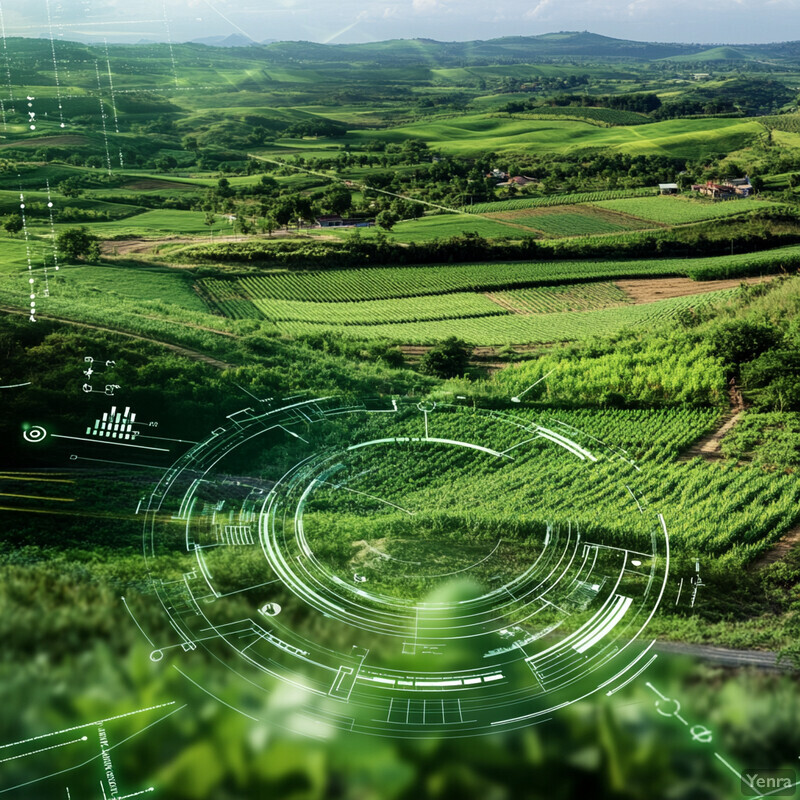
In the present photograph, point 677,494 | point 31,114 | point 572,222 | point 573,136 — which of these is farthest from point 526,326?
point 573,136

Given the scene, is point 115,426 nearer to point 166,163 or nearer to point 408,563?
point 408,563

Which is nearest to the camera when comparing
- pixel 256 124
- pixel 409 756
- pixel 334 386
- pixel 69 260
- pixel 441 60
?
pixel 409 756

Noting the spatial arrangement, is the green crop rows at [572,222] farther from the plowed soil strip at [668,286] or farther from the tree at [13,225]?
the tree at [13,225]

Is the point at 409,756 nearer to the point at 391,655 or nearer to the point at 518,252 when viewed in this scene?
the point at 391,655

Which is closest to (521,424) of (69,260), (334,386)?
(334,386)

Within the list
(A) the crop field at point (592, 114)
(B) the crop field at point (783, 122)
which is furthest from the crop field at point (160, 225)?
(B) the crop field at point (783, 122)

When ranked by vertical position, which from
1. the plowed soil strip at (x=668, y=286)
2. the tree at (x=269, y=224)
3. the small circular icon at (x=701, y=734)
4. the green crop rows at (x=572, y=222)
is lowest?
the small circular icon at (x=701, y=734)
